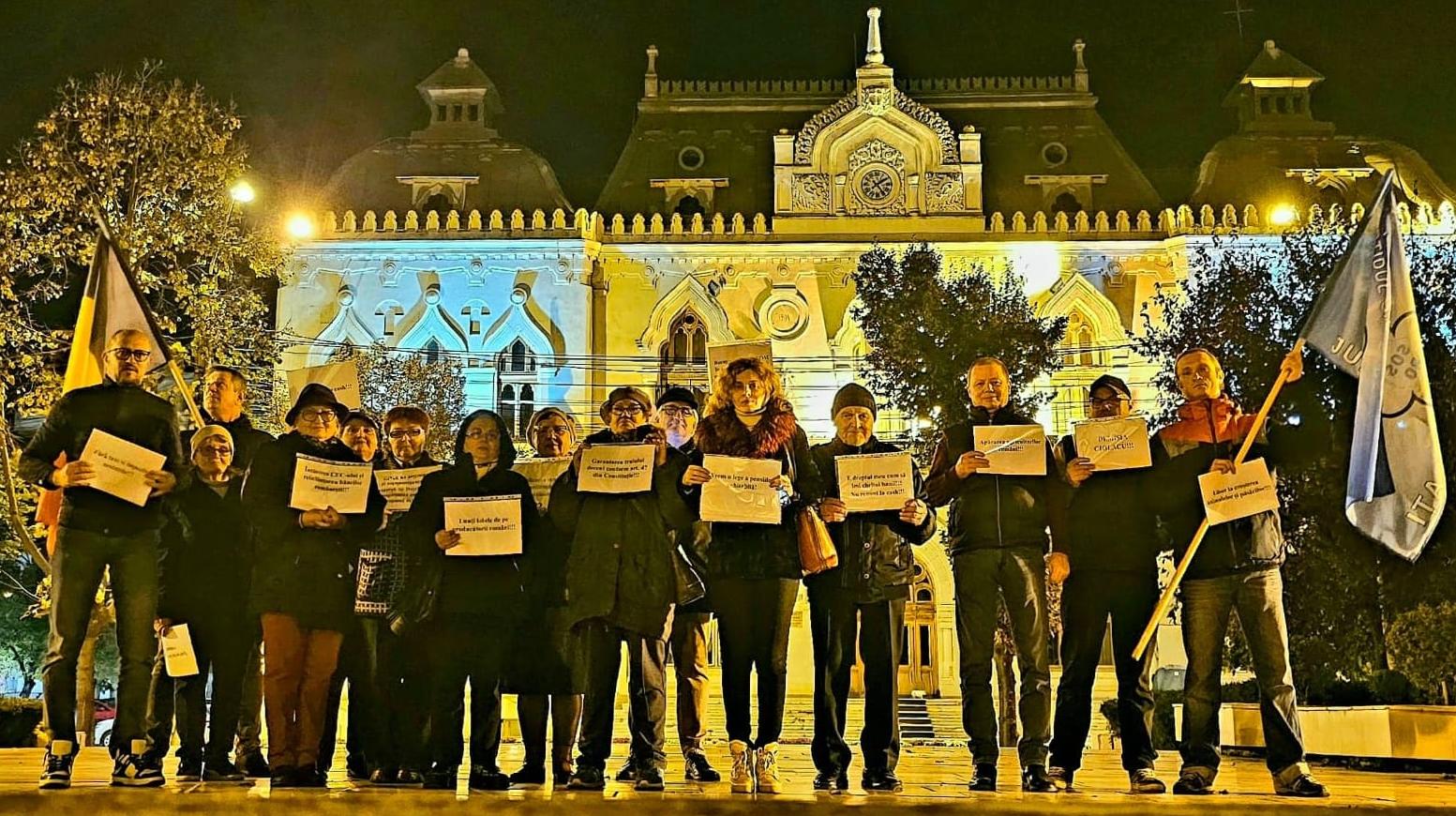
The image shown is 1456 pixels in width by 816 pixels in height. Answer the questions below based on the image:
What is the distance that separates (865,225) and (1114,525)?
84.5ft

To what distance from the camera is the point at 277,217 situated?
22031 mm

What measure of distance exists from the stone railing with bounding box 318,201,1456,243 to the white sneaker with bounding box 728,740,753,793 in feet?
84.7

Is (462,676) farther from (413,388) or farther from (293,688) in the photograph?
(413,388)

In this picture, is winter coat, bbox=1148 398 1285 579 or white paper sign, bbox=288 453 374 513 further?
white paper sign, bbox=288 453 374 513

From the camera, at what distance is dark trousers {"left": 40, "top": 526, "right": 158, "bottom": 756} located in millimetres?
7281

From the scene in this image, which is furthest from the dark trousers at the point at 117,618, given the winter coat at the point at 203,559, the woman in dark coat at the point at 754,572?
the woman in dark coat at the point at 754,572

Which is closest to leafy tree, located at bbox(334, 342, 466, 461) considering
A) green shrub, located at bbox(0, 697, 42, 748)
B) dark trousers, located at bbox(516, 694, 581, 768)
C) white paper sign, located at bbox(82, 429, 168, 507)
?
green shrub, located at bbox(0, 697, 42, 748)

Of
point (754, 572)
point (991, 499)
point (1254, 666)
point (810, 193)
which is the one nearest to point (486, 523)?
point (754, 572)

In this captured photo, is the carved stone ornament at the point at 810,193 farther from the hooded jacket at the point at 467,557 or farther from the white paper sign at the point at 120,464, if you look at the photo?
the white paper sign at the point at 120,464

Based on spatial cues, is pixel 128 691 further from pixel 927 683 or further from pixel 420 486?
pixel 927 683

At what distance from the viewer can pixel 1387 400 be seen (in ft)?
26.9

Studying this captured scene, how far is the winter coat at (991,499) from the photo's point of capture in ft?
24.8

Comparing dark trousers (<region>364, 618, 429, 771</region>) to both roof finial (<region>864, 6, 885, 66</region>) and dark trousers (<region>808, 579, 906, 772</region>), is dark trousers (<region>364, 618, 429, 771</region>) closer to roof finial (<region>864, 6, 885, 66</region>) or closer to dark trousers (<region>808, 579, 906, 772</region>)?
dark trousers (<region>808, 579, 906, 772</region>)

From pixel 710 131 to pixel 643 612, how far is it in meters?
30.1
